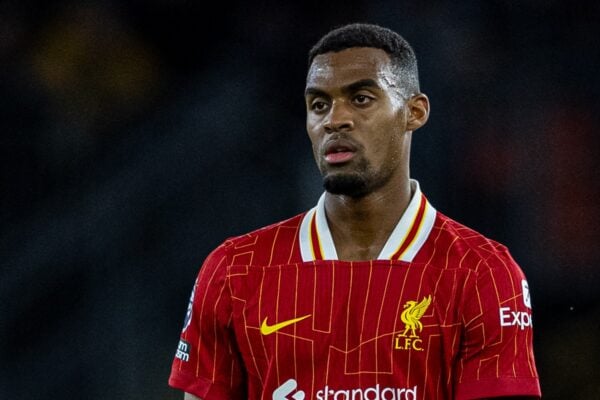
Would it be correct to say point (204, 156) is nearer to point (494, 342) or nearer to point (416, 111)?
point (416, 111)

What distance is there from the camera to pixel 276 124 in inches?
123

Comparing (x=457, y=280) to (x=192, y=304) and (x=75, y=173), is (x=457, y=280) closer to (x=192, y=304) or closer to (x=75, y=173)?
(x=192, y=304)

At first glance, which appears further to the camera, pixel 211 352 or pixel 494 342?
pixel 211 352

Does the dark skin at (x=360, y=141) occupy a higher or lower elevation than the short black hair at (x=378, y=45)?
lower

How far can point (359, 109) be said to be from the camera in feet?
5.60

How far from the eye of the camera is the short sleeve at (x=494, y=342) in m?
1.58

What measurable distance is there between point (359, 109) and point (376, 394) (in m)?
0.49

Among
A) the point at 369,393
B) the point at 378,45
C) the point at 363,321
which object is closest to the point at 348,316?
the point at 363,321

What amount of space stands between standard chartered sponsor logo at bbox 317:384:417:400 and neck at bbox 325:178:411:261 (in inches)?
9.9

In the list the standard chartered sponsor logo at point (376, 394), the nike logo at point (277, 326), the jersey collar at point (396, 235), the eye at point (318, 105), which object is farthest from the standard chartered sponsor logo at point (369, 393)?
the eye at point (318, 105)

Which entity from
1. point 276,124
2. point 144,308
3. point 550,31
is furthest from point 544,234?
point 144,308

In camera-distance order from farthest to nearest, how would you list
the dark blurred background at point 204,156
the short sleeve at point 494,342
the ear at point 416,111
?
the dark blurred background at point 204,156, the ear at point 416,111, the short sleeve at point 494,342

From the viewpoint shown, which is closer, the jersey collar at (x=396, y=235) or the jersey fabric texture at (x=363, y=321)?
the jersey fabric texture at (x=363, y=321)

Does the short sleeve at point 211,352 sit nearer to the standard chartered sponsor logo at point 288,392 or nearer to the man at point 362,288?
the man at point 362,288
